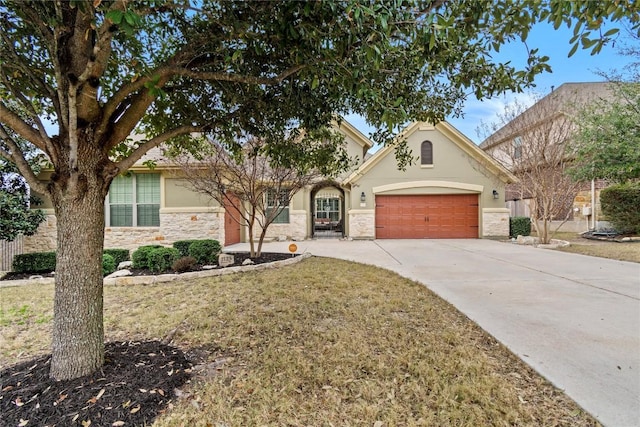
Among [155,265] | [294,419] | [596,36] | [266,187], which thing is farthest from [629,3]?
[155,265]

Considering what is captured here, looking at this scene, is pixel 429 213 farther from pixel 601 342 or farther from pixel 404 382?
pixel 404 382

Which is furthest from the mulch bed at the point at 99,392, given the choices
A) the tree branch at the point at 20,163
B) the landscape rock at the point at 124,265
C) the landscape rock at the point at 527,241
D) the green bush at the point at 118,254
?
the landscape rock at the point at 527,241

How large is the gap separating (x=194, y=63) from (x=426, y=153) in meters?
14.0

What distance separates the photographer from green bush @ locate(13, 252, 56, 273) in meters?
7.77

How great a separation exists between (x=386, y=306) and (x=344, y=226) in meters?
12.6

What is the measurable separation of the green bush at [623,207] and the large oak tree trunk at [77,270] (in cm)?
1929

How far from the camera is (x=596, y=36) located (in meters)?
2.12

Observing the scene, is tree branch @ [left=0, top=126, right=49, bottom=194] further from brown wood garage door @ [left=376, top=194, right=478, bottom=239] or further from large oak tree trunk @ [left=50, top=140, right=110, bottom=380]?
brown wood garage door @ [left=376, top=194, right=478, bottom=239]

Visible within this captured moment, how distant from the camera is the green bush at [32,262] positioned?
306 inches

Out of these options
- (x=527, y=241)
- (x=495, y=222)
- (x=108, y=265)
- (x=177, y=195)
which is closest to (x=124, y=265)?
(x=108, y=265)

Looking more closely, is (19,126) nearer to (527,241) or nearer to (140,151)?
(140,151)

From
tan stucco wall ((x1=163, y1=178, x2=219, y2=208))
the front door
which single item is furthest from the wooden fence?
the front door

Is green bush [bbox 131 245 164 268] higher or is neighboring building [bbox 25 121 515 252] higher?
neighboring building [bbox 25 121 515 252]

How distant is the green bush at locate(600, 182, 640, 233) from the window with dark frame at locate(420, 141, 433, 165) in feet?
27.5
